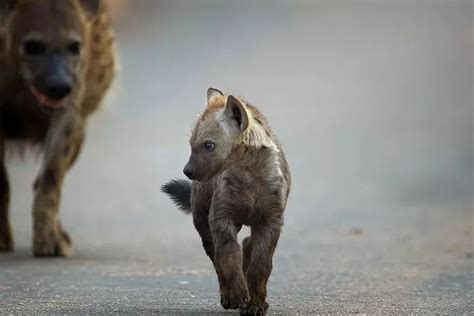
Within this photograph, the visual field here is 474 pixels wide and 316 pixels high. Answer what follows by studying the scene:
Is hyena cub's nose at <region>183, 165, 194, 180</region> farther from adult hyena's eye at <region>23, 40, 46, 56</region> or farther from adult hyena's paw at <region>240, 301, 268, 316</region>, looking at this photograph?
adult hyena's eye at <region>23, 40, 46, 56</region>

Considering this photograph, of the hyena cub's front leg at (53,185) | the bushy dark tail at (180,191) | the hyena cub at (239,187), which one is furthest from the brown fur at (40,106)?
the hyena cub at (239,187)

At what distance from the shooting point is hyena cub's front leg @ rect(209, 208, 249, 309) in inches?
226

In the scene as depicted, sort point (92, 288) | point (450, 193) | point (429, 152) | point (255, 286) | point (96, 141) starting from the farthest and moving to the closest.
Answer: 1. point (96, 141)
2. point (429, 152)
3. point (450, 193)
4. point (92, 288)
5. point (255, 286)

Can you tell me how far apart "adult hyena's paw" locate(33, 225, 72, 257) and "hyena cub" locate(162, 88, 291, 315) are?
100 inches

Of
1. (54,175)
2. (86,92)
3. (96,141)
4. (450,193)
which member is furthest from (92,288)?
(96,141)

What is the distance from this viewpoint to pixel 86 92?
9.79 meters

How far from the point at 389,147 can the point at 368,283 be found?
22.9 feet

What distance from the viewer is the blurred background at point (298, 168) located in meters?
7.11

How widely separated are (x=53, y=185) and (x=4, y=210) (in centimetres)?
70

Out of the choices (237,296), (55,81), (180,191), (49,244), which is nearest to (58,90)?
(55,81)

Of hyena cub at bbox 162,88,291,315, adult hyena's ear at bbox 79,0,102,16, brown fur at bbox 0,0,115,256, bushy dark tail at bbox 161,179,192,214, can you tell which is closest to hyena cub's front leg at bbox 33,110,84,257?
brown fur at bbox 0,0,115,256

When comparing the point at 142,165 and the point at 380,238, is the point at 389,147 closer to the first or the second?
the point at 142,165

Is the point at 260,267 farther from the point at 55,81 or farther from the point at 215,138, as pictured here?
the point at 55,81

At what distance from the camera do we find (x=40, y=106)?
889 centimetres
